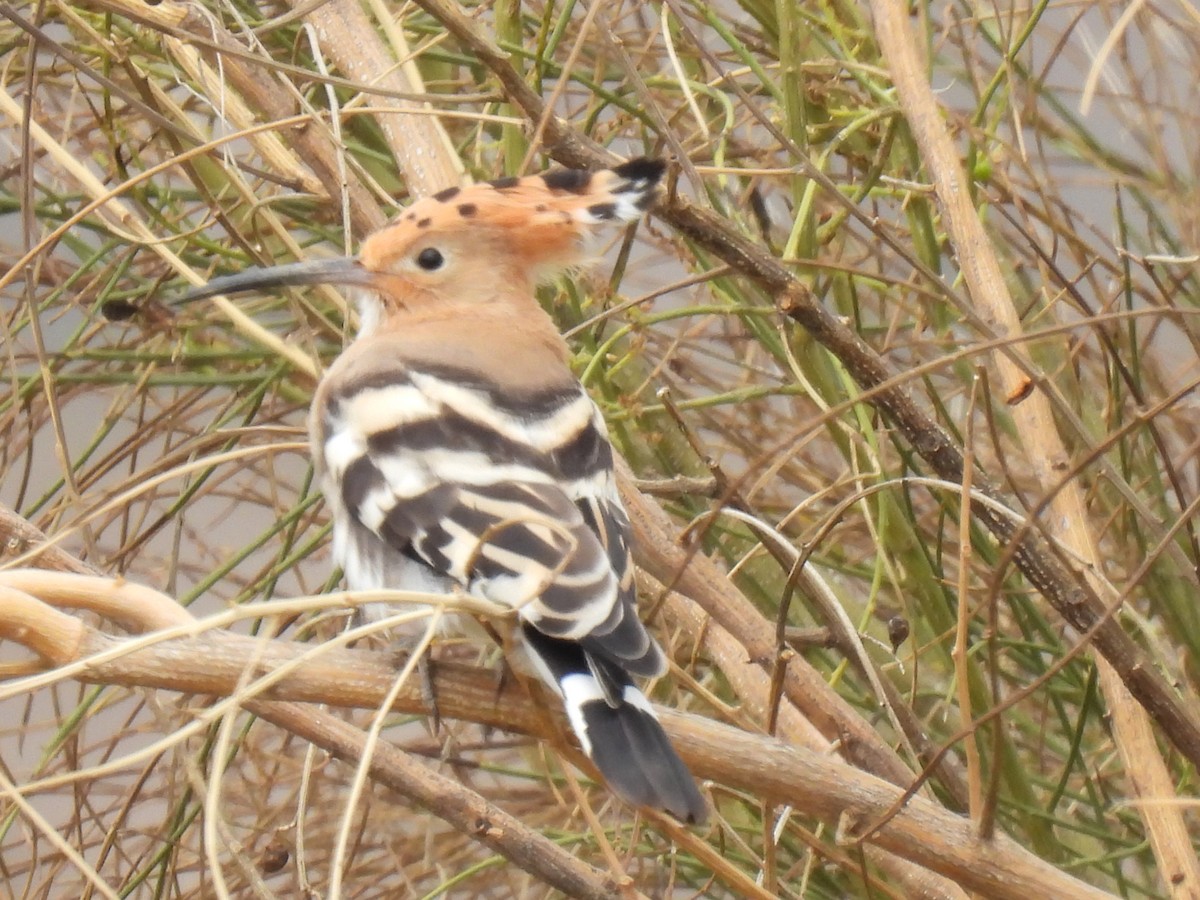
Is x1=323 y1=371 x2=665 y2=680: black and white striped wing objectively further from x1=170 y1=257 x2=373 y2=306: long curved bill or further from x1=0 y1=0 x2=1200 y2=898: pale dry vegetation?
x1=170 y1=257 x2=373 y2=306: long curved bill

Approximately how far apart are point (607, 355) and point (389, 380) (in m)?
0.51

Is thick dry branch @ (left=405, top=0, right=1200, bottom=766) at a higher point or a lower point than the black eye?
higher

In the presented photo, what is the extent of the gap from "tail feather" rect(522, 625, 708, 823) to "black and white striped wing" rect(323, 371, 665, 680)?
3 centimetres

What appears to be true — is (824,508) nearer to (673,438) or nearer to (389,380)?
(673,438)

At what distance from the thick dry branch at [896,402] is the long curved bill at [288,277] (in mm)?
447

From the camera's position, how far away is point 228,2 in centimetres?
192

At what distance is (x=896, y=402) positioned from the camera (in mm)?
1578

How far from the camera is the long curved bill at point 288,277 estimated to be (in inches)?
74.0

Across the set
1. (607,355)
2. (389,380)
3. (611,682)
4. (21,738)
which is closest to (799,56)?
(607,355)

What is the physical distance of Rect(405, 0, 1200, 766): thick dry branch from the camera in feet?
4.93

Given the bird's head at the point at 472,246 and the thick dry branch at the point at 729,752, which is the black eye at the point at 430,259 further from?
the thick dry branch at the point at 729,752

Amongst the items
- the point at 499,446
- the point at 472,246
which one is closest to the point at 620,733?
the point at 499,446

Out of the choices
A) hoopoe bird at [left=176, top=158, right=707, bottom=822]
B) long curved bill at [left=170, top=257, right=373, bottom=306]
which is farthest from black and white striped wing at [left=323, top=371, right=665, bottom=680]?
long curved bill at [left=170, top=257, right=373, bottom=306]

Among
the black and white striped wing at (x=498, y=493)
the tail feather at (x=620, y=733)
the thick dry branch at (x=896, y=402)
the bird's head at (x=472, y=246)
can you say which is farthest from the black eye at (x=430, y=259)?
the tail feather at (x=620, y=733)
